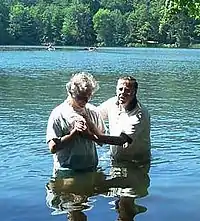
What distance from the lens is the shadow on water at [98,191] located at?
9.50 meters

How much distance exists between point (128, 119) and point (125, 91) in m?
0.52

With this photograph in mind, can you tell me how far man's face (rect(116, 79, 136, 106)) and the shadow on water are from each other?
1420 millimetres

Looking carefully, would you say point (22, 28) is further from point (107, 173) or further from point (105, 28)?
point (107, 173)

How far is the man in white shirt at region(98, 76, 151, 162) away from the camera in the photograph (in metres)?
11.0

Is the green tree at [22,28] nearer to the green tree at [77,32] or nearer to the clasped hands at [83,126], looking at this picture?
the green tree at [77,32]

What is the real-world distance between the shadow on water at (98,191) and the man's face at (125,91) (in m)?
1.42

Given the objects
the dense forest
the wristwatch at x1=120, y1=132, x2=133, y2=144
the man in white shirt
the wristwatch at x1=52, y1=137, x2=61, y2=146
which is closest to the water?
the man in white shirt

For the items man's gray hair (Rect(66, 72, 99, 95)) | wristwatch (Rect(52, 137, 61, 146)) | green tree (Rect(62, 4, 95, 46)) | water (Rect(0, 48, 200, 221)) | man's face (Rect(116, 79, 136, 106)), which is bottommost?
green tree (Rect(62, 4, 95, 46))

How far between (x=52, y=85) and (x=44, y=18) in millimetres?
163736

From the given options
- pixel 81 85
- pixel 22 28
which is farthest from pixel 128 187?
pixel 22 28

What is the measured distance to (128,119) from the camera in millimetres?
11094

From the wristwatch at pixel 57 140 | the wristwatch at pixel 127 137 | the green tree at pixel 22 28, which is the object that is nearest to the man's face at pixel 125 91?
the wristwatch at pixel 127 137

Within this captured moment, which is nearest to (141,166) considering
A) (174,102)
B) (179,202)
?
(179,202)

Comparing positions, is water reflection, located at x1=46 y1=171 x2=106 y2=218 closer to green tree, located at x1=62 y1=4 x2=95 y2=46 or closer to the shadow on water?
the shadow on water
